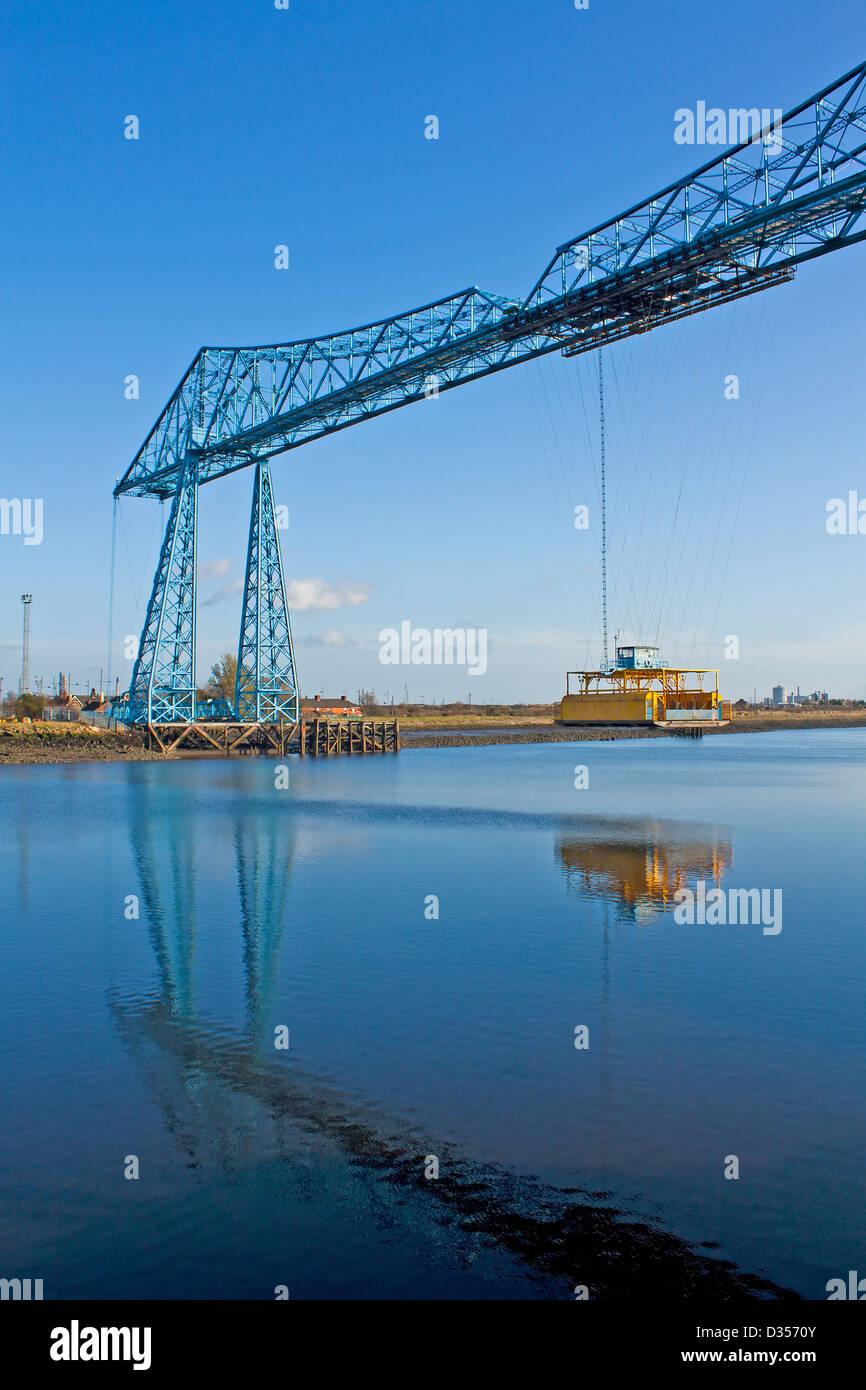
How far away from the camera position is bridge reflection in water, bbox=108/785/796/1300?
19.6 feet

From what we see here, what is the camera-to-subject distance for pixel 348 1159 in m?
7.23

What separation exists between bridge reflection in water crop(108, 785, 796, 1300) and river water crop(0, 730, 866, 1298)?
0.03m

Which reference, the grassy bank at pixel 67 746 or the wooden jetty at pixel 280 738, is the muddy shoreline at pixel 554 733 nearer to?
the wooden jetty at pixel 280 738

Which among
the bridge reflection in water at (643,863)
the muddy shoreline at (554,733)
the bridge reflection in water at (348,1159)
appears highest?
the muddy shoreline at (554,733)

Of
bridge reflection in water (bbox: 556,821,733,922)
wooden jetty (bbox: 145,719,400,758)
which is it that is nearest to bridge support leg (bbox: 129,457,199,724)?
wooden jetty (bbox: 145,719,400,758)

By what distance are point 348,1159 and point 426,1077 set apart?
1.72 meters

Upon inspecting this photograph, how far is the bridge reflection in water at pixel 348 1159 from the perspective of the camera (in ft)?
19.6

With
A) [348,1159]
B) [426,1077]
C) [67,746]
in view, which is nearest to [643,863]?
[426,1077]

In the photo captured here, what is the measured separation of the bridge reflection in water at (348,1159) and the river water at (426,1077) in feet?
0.08

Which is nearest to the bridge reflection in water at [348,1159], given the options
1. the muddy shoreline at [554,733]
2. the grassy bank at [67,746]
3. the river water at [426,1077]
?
the river water at [426,1077]

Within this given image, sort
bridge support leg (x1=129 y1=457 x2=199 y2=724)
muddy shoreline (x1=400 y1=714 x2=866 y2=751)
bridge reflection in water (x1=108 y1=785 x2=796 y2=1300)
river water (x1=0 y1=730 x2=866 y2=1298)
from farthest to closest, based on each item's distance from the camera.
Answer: muddy shoreline (x1=400 y1=714 x2=866 y2=751), bridge support leg (x1=129 y1=457 x2=199 y2=724), river water (x1=0 y1=730 x2=866 y2=1298), bridge reflection in water (x1=108 y1=785 x2=796 y2=1300)

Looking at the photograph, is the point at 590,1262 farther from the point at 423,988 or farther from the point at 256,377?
the point at 256,377

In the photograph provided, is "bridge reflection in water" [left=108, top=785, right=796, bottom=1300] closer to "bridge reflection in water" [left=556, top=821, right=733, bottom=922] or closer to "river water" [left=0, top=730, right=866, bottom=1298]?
"river water" [left=0, top=730, right=866, bottom=1298]

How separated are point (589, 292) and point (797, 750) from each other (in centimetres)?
5730
